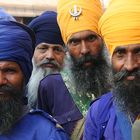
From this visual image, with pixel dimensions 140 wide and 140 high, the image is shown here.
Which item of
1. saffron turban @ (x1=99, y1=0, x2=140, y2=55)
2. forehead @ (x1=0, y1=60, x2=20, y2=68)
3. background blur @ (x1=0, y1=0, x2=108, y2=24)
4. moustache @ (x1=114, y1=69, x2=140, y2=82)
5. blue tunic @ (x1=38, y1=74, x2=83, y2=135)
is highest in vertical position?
background blur @ (x1=0, y1=0, x2=108, y2=24)

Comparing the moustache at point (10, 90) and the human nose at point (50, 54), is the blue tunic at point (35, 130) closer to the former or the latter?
the moustache at point (10, 90)

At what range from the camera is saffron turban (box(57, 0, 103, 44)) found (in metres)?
4.74

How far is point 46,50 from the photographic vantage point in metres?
5.45

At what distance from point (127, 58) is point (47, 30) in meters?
2.11

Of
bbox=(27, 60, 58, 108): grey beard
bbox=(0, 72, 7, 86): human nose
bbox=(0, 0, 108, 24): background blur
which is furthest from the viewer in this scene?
bbox=(0, 0, 108, 24): background blur

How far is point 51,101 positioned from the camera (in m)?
4.58

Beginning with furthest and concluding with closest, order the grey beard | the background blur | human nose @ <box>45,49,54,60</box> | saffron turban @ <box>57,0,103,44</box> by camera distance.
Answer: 1. the background blur
2. human nose @ <box>45,49,54,60</box>
3. the grey beard
4. saffron turban @ <box>57,0,103,44</box>

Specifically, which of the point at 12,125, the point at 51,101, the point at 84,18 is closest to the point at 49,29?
the point at 84,18

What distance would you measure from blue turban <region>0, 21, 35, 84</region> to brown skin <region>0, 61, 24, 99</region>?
0.03 meters

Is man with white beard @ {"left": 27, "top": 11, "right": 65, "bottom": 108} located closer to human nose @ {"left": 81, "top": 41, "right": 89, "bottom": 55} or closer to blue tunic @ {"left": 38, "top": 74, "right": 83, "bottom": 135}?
blue tunic @ {"left": 38, "top": 74, "right": 83, "bottom": 135}

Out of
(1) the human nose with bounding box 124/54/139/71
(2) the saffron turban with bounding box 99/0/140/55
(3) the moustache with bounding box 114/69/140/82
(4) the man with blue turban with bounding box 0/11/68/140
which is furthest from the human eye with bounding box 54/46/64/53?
(1) the human nose with bounding box 124/54/139/71

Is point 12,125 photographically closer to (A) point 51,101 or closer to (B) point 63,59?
(A) point 51,101

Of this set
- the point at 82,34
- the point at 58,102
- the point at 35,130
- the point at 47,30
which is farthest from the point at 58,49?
the point at 35,130

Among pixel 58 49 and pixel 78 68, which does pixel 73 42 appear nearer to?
pixel 78 68
